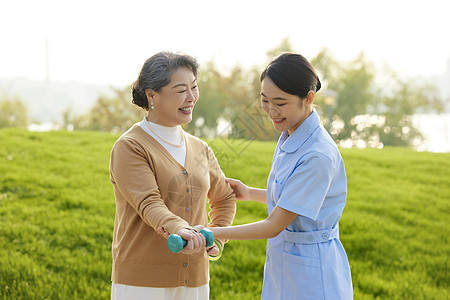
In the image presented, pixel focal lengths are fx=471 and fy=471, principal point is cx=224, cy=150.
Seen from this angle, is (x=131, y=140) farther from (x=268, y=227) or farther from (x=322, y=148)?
(x=322, y=148)

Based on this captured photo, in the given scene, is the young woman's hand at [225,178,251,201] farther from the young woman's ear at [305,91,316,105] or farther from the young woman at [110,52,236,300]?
the young woman's ear at [305,91,316,105]

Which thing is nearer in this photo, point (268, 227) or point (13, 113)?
point (268, 227)

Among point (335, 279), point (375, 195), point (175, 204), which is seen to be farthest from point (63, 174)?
point (335, 279)

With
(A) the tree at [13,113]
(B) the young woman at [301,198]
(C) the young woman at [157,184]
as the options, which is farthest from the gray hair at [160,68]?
(A) the tree at [13,113]

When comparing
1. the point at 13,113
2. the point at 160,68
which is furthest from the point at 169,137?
the point at 13,113

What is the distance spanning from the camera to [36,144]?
865 centimetres

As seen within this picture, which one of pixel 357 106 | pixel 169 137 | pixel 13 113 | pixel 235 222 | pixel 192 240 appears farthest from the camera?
pixel 13 113

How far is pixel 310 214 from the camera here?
6.52 ft

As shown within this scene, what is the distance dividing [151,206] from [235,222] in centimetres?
377

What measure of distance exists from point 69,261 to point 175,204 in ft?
9.38

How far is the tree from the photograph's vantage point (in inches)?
1554

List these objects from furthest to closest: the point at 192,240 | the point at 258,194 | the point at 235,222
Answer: the point at 235,222 → the point at 258,194 → the point at 192,240

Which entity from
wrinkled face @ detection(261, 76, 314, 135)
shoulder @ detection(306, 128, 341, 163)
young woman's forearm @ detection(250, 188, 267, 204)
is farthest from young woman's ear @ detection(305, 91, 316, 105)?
young woman's forearm @ detection(250, 188, 267, 204)

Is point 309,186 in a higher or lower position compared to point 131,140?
lower
